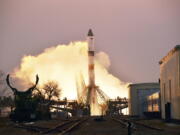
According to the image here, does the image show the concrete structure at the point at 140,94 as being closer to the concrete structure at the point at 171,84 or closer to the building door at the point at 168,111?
the concrete structure at the point at 171,84

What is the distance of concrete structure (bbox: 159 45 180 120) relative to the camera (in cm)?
5322

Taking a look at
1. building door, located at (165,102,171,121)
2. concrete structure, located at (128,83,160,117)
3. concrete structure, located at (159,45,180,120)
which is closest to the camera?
concrete structure, located at (159,45,180,120)

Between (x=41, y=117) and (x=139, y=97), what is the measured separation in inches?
2153

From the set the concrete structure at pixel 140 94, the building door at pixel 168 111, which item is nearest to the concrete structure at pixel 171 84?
the building door at pixel 168 111

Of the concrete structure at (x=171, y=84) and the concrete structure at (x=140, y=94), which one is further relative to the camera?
the concrete structure at (x=140, y=94)

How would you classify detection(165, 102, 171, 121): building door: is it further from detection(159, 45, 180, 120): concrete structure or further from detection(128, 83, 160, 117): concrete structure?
detection(128, 83, 160, 117): concrete structure

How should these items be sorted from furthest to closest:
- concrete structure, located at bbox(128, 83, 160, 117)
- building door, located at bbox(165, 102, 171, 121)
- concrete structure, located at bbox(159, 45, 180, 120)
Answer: concrete structure, located at bbox(128, 83, 160, 117) < building door, located at bbox(165, 102, 171, 121) < concrete structure, located at bbox(159, 45, 180, 120)

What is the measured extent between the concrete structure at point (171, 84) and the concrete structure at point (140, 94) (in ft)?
188

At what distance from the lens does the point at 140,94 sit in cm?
12781

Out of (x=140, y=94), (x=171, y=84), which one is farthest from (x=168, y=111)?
(x=140, y=94)

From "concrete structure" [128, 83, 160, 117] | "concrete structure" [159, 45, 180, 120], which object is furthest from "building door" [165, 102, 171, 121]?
"concrete structure" [128, 83, 160, 117]

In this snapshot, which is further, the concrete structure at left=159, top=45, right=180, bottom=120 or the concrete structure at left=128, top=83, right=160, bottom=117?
the concrete structure at left=128, top=83, right=160, bottom=117

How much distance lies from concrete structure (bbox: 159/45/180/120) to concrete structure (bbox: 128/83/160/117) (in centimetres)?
5739

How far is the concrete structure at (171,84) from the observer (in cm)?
5322
